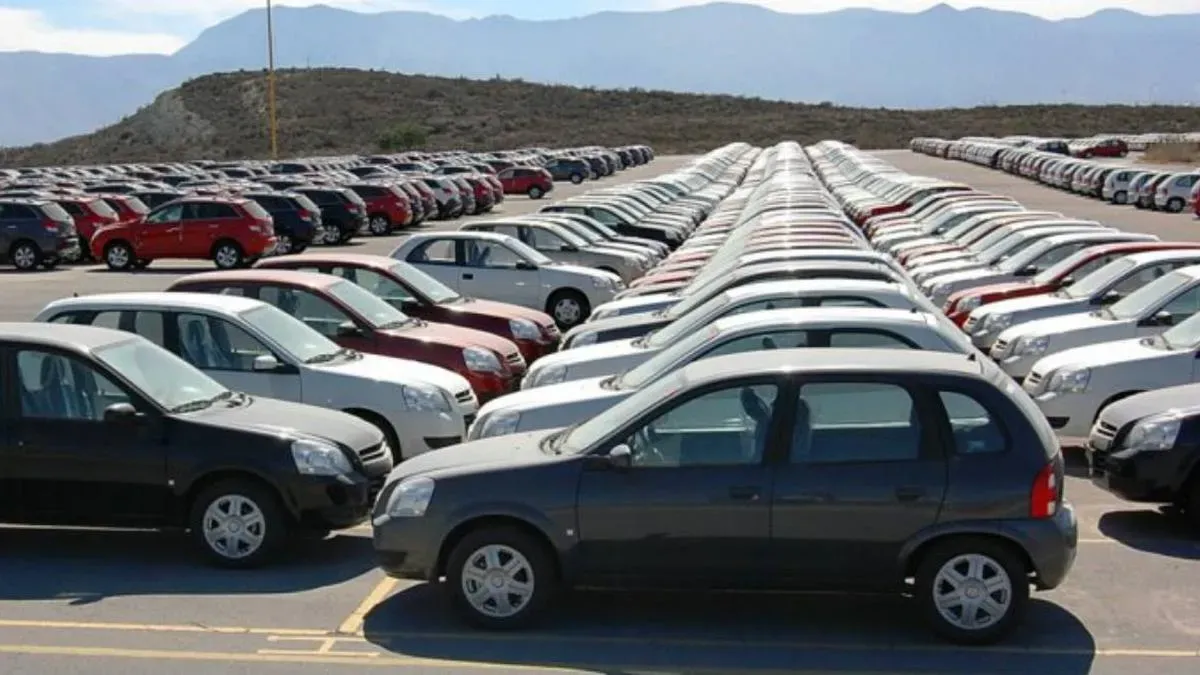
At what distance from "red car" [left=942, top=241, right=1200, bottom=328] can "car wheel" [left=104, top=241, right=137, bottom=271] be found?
60.8 feet

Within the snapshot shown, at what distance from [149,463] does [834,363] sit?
4170mm

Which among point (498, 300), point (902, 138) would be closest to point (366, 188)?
point (498, 300)

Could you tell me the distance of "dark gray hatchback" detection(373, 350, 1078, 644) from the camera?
734 centimetres

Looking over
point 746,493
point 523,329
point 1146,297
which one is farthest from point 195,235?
point 746,493

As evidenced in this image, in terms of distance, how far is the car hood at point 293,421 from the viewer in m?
9.11

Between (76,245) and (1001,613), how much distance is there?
1074 inches

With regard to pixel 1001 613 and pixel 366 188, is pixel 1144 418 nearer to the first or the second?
pixel 1001 613

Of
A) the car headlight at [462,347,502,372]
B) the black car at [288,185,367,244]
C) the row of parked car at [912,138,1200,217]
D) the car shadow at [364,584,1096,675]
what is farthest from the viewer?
the row of parked car at [912,138,1200,217]

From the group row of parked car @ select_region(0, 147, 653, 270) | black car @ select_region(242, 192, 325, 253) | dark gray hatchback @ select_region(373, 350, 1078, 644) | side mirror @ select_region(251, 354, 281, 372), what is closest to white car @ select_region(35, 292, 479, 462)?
side mirror @ select_region(251, 354, 281, 372)

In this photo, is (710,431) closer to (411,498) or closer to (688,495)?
(688,495)

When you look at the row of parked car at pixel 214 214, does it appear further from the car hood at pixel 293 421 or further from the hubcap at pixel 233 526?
the hubcap at pixel 233 526

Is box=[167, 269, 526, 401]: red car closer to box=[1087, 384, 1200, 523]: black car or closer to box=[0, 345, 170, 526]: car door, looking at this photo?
box=[0, 345, 170, 526]: car door

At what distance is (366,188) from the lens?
38.9 m

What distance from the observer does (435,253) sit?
757 inches
